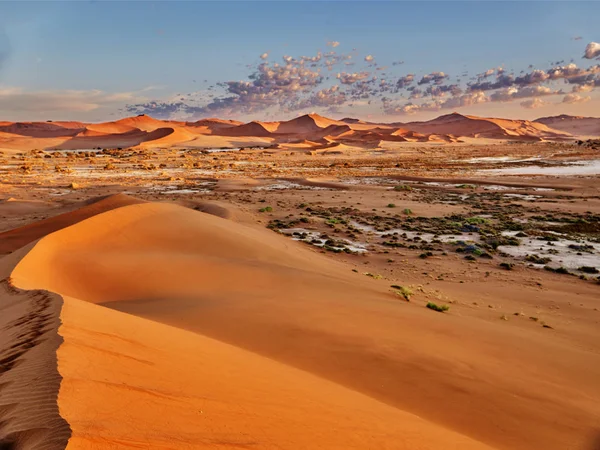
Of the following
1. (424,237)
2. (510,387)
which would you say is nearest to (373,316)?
(510,387)

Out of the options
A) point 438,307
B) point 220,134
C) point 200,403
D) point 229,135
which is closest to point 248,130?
point 229,135

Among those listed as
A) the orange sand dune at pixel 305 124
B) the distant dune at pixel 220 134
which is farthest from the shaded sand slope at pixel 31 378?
the orange sand dune at pixel 305 124

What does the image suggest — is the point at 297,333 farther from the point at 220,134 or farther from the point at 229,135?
the point at 220,134

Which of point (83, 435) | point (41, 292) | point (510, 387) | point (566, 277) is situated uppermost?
point (83, 435)

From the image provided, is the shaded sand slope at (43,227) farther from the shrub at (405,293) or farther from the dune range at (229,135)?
the dune range at (229,135)

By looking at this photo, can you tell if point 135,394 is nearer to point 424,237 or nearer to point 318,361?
point 318,361
